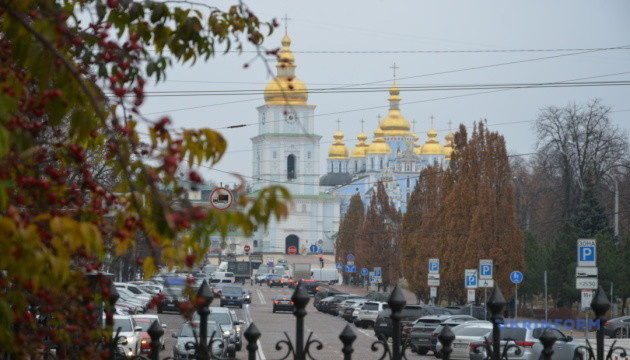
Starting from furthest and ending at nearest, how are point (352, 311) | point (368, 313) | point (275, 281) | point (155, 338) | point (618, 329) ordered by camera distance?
point (275, 281) < point (352, 311) < point (368, 313) < point (618, 329) < point (155, 338)

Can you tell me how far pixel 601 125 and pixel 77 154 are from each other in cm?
6925

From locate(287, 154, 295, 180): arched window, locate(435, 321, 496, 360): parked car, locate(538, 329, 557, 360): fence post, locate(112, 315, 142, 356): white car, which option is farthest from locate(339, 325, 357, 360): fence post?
locate(287, 154, 295, 180): arched window

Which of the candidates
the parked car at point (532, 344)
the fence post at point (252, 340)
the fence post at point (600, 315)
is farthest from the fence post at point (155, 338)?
the parked car at point (532, 344)

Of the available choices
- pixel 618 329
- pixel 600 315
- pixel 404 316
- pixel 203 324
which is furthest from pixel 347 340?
pixel 618 329

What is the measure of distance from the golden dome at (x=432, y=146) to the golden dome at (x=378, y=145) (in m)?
5.52

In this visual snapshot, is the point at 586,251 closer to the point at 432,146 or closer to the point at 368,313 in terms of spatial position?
the point at 368,313

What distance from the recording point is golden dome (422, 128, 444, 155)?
190500 millimetres

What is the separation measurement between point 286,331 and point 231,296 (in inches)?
879

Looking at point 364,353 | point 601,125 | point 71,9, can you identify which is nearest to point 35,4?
point 71,9

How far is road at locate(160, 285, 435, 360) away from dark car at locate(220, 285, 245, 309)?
469 mm

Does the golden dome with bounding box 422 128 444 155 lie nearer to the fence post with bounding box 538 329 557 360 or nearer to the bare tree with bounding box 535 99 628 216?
the bare tree with bounding box 535 99 628 216

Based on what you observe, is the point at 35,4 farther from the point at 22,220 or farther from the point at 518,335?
the point at 518,335

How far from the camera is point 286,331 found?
1668 inches

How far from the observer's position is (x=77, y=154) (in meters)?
5.09
